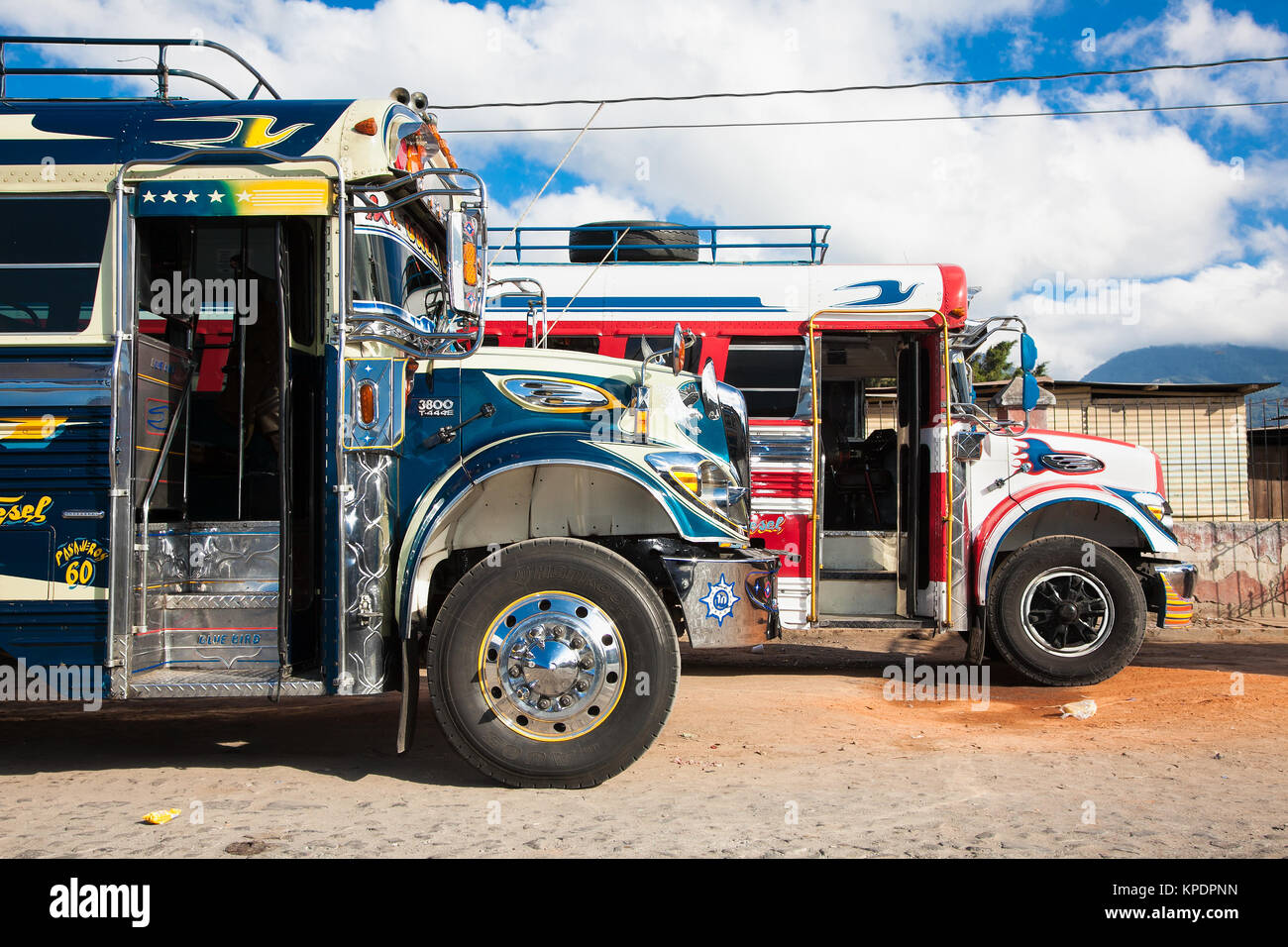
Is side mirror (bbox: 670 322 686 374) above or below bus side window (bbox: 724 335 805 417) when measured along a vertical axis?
below

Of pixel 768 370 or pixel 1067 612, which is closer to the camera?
pixel 1067 612

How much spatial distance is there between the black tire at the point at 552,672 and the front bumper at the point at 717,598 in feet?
0.66

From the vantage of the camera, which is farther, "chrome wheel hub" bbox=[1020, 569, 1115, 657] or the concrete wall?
the concrete wall

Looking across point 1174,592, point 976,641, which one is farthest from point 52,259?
point 1174,592

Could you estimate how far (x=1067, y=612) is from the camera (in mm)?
7609

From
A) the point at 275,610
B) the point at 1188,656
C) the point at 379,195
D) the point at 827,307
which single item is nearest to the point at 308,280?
the point at 379,195

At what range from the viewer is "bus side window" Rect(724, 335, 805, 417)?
8.38m

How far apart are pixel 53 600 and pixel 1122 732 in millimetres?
6080

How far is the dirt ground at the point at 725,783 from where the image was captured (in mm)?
4055

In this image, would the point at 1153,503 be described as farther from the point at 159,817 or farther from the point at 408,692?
the point at 159,817

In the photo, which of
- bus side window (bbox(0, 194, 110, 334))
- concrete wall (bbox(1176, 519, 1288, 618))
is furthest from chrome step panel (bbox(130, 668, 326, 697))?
concrete wall (bbox(1176, 519, 1288, 618))

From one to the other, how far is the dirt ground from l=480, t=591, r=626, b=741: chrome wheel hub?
1.20ft

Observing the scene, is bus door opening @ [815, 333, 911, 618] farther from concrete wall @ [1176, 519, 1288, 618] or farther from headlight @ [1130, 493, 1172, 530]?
concrete wall @ [1176, 519, 1288, 618]

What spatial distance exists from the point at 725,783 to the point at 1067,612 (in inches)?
154
